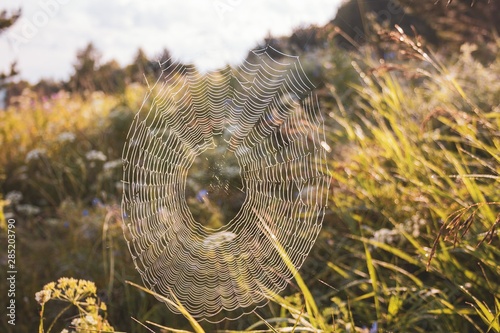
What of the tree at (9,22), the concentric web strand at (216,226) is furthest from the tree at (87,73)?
the concentric web strand at (216,226)

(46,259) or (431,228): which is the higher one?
(46,259)

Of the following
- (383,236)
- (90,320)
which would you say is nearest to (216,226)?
(383,236)

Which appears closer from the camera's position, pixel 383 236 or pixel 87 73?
pixel 383 236

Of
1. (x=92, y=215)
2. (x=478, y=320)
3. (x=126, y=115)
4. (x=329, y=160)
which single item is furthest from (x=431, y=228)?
(x=126, y=115)

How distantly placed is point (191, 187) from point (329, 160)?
100 cm

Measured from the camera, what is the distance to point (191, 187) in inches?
166

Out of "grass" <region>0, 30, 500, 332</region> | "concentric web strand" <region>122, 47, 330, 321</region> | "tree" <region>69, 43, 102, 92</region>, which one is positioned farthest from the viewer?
"tree" <region>69, 43, 102, 92</region>

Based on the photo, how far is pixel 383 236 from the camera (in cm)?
263

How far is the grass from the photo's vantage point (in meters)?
2.24

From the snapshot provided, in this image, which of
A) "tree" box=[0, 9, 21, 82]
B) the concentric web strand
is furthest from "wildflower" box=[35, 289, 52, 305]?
"tree" box=[0, 9, 21, 82]

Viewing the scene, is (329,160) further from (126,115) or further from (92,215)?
(126,115)

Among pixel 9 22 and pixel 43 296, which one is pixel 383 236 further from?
pixel 9 22

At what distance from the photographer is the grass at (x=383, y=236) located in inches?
88.2

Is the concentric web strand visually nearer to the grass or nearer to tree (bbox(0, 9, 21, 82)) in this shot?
the grass
